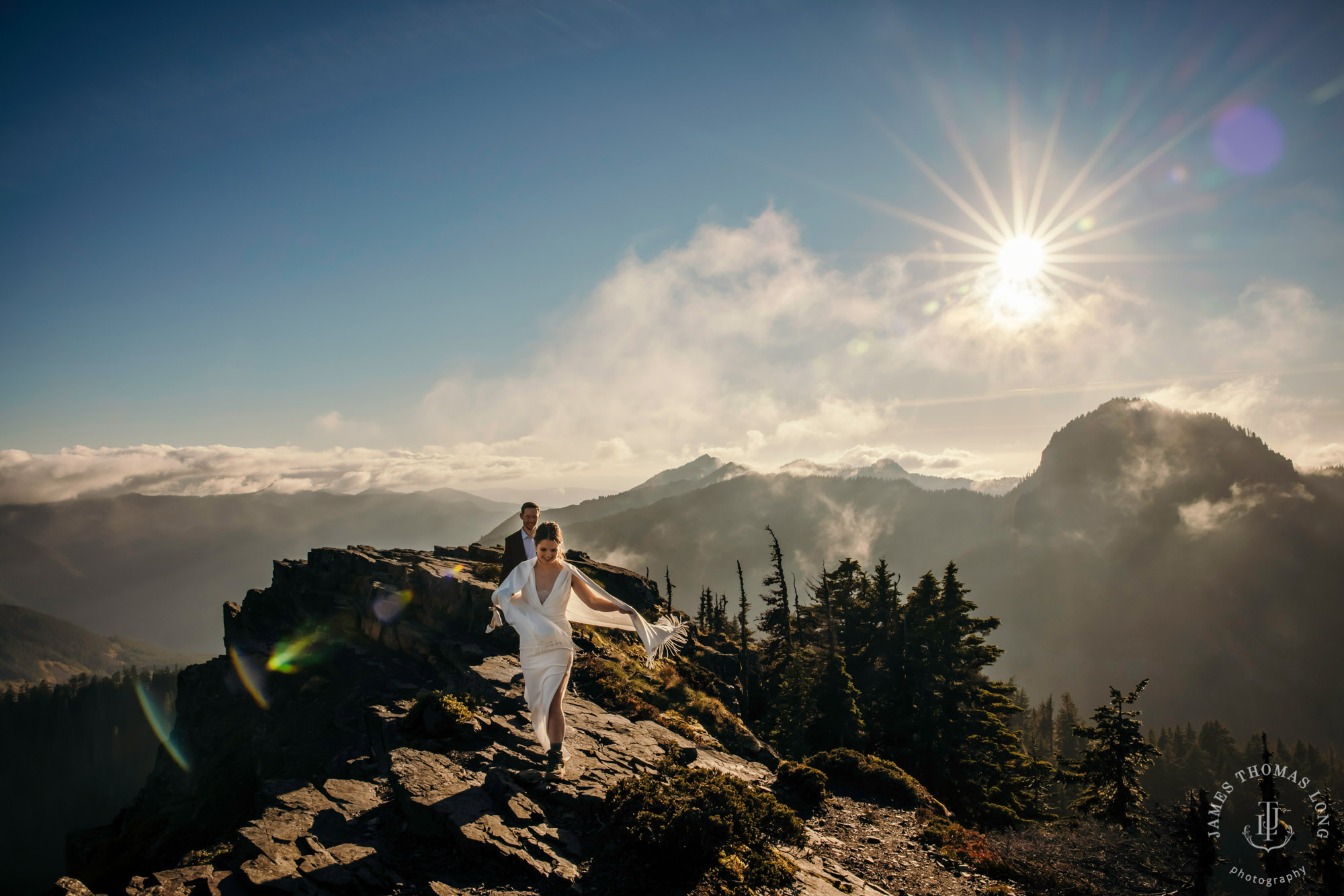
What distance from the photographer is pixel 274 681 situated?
30078 mm

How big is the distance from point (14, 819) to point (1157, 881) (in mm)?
213604

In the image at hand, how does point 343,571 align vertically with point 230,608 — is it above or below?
above

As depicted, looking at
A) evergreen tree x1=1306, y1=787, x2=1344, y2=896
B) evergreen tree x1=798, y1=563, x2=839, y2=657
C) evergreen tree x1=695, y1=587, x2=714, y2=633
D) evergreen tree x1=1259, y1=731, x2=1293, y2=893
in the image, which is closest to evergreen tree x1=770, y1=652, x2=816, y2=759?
evergreen tree x1=798, y1=563, x2=839, y2=657

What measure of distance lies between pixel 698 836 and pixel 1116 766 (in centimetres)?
2510

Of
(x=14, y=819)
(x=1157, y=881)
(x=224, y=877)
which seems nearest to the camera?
(x=224, y=877)

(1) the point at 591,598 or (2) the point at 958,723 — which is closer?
(1) the point at 591,598

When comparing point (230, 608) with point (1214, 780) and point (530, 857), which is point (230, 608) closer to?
point (530, 857)

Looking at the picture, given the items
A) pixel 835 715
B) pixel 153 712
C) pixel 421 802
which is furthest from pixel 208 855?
pixel 153 712

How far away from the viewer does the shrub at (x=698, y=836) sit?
816 centimetres

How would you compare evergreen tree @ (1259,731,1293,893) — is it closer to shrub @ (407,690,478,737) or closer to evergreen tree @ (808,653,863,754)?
evergreen tree @ (808,653,863,754)

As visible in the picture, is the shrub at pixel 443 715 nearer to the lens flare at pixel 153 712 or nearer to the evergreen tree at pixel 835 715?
the evergreen tree at pixel 835 715

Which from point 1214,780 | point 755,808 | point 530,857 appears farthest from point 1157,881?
point 1214,780

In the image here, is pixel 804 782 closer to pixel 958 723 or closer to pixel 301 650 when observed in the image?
pixel 958 723

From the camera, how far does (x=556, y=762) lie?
10602 millimetres
